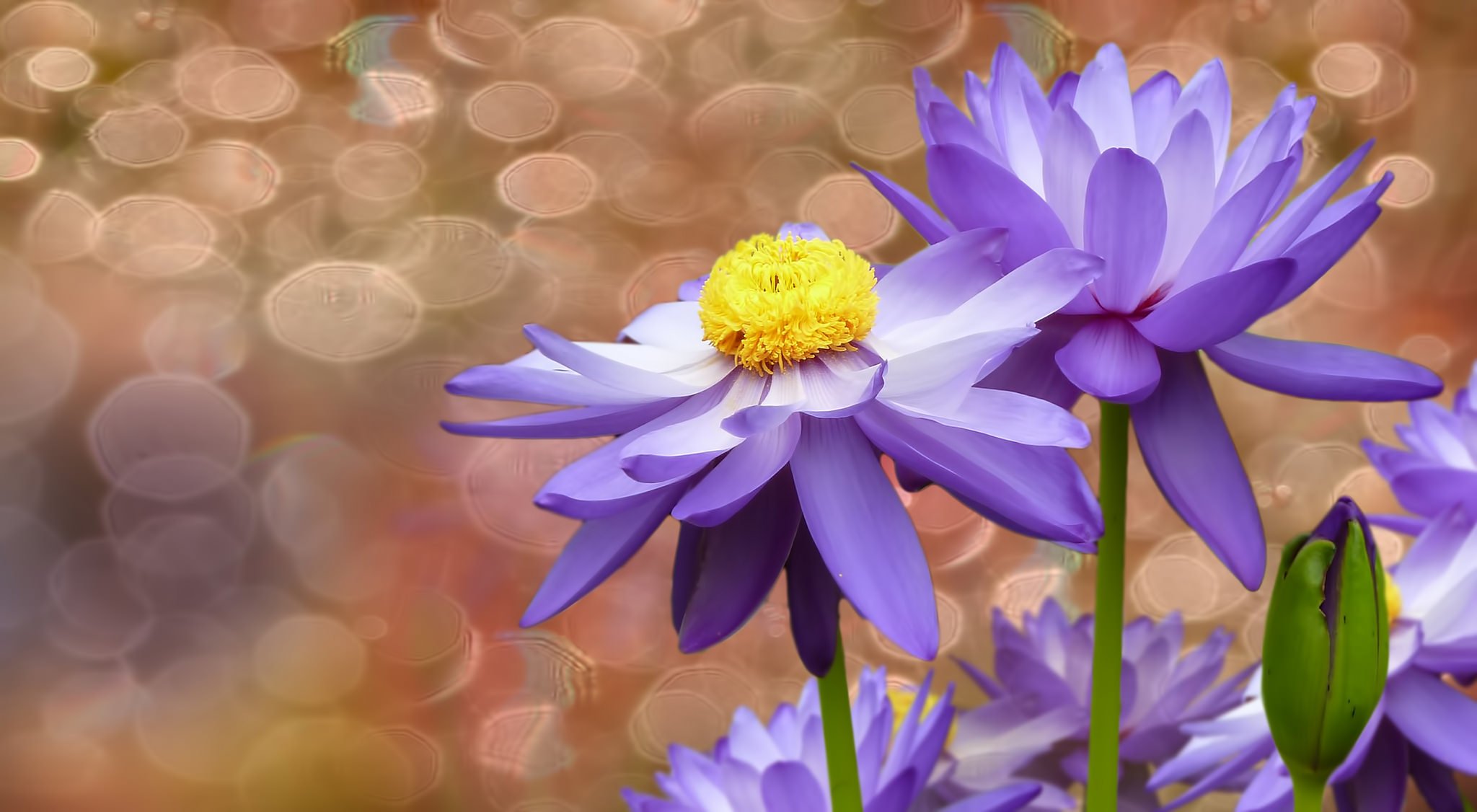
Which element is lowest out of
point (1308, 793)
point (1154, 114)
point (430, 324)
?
point (1308, 793)

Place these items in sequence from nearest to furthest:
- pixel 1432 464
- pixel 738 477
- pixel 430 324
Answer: pixel 738 477 < pixel 1432 464 < pixel 430 324

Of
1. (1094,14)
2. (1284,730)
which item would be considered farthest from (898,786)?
(1094,14)

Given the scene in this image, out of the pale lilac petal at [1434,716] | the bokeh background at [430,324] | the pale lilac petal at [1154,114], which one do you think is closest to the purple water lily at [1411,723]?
the pale lilac petal at [1434,716]

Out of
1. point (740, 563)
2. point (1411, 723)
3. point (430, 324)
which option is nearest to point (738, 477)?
point (740, 563)

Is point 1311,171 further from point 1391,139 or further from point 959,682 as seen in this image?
point 959,682

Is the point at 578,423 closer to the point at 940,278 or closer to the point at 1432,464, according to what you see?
the point at 940,278

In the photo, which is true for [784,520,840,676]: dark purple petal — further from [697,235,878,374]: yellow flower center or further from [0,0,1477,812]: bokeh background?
[0,0,1477,812]: bokeh background

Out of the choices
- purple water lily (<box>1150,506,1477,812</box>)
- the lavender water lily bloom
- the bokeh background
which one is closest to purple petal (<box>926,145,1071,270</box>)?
the lavender water lily bloom
